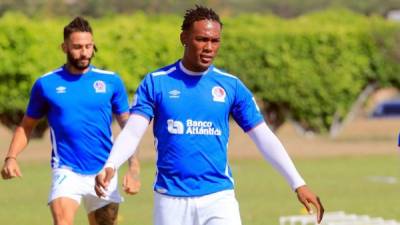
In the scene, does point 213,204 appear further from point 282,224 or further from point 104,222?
point 282,224

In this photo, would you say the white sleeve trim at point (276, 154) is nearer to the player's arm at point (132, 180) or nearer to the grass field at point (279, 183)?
the player's arm at point (132, 180)

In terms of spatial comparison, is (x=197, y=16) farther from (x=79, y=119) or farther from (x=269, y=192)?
(x=269, y=192)

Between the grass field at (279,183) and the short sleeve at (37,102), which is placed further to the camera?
the grass field at (279,183)

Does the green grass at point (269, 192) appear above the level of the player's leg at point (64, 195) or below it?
below

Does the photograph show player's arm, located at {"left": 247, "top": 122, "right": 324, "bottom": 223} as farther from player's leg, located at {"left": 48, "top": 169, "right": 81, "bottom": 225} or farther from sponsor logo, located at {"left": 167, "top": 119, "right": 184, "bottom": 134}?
player's leg, located at {"left": 48, "top": 169, "right": 81, "bottom": 225}

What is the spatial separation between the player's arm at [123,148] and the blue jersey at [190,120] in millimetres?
75

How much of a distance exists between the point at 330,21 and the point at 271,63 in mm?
6480

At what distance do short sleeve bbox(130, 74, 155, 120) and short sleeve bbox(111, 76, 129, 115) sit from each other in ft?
8.97

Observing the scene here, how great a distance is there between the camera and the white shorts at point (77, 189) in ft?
37.2

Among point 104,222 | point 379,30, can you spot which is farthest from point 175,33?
point 104,222

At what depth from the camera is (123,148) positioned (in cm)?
869

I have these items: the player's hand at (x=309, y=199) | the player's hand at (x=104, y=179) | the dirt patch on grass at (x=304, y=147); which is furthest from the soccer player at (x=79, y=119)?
the dirt patch on grass at (x=304, y=147)

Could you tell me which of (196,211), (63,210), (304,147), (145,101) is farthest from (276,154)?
(304,147)

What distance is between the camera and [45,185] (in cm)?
2625
